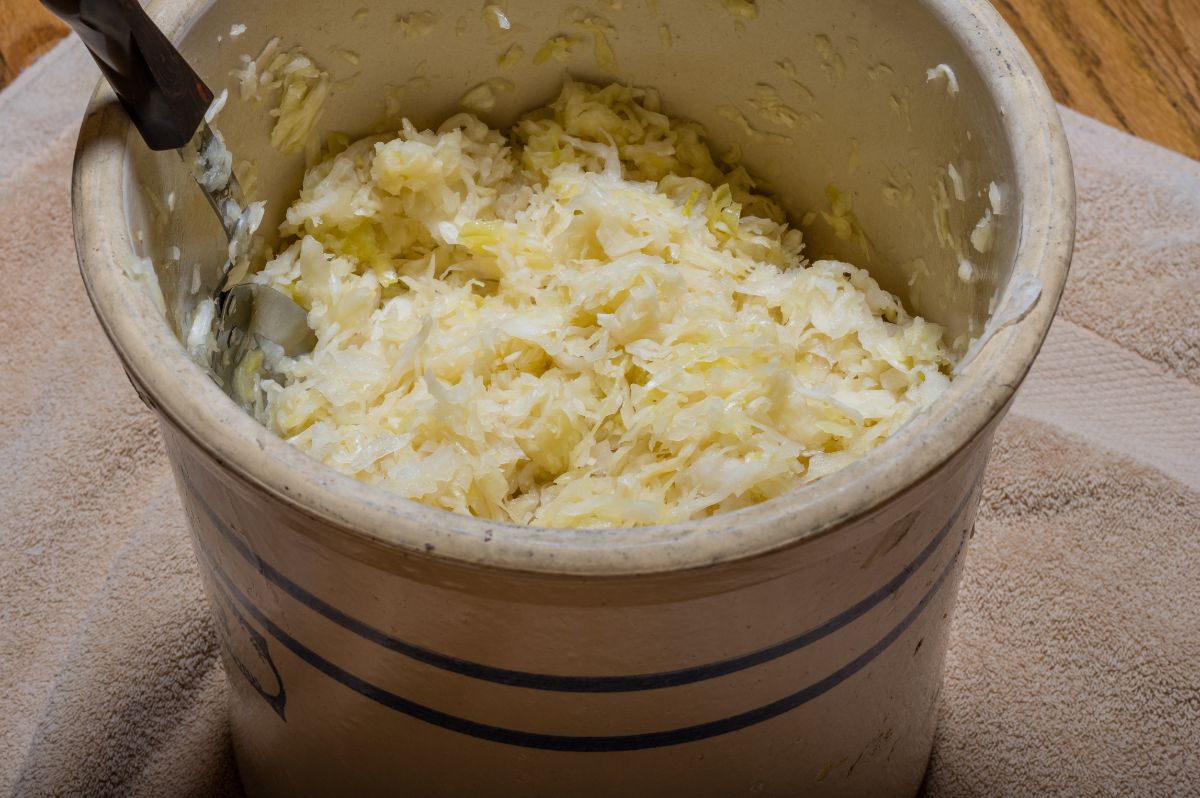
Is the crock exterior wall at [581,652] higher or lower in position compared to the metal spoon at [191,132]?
lower

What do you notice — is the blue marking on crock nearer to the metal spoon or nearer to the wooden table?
the metal spoon

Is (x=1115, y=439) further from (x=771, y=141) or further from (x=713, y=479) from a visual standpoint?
(x=713, y=479)

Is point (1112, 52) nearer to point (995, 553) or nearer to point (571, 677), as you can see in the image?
point (995, 553)

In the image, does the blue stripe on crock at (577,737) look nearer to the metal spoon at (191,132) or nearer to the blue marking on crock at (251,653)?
the blue marking on crock at (251,653)

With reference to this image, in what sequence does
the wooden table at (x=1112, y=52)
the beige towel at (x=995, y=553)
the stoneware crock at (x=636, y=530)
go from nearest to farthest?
1. the stoneware crock at (x=636, y=530)
2. the beige towel at (x=995, y=553)
3. the wooden table at (x=1112, y=52)

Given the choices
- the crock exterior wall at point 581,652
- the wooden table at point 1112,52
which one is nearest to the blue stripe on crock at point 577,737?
the crock exterior wall at point 581,652

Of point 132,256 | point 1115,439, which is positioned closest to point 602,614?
point 132,256

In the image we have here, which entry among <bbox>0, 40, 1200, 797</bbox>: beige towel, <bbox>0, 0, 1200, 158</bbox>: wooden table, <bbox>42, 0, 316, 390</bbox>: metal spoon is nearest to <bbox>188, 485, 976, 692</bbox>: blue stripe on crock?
<bbox>42, 0, 316, 390</bbox>: metal spoon
